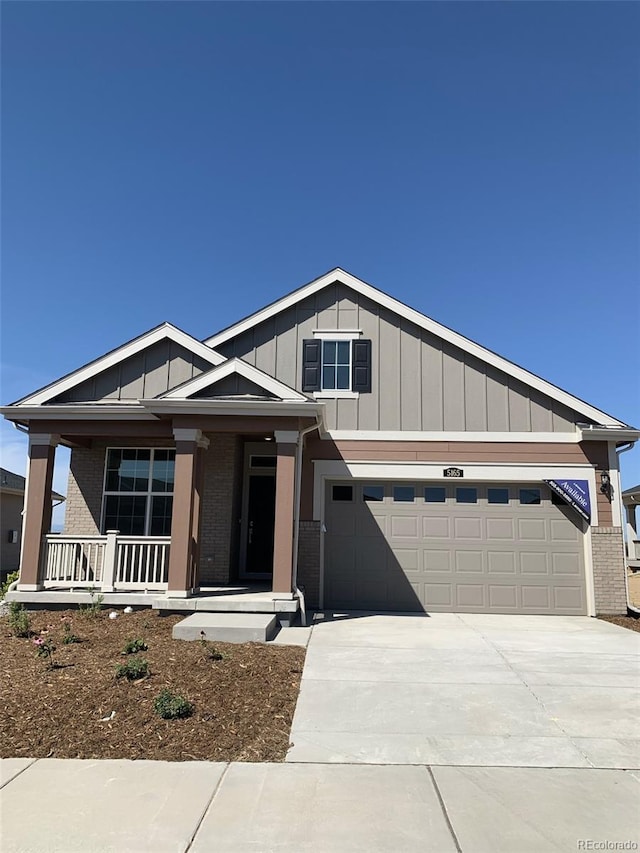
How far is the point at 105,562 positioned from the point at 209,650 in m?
4.04

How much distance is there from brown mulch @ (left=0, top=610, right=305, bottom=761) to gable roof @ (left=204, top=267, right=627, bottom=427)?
688 cm

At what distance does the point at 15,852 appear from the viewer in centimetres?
327

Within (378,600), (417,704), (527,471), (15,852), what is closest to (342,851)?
(15,852)

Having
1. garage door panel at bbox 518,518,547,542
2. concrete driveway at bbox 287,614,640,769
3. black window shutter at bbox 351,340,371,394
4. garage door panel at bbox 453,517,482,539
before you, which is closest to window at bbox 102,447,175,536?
black window shutter at bbox 351,340,371,394

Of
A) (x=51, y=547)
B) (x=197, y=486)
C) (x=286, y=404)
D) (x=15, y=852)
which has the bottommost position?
(x=15, y=852)

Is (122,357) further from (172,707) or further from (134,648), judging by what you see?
(172,707)

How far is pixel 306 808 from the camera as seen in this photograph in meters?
3.78

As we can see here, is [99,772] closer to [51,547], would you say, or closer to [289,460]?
[289,460]

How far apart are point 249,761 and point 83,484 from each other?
29.1 feet

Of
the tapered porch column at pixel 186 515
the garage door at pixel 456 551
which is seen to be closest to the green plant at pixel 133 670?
the tapered porch column at pixel 186 515

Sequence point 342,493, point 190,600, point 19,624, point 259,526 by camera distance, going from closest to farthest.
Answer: point 19,624
point 190,600
point 342,493
point 259,526

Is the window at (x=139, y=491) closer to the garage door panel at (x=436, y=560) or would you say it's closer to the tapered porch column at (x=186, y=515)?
the tapered porch column at (x=186, y=515)

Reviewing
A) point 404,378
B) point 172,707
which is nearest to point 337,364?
point 404,378

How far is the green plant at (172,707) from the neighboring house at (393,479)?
20.0 feet
